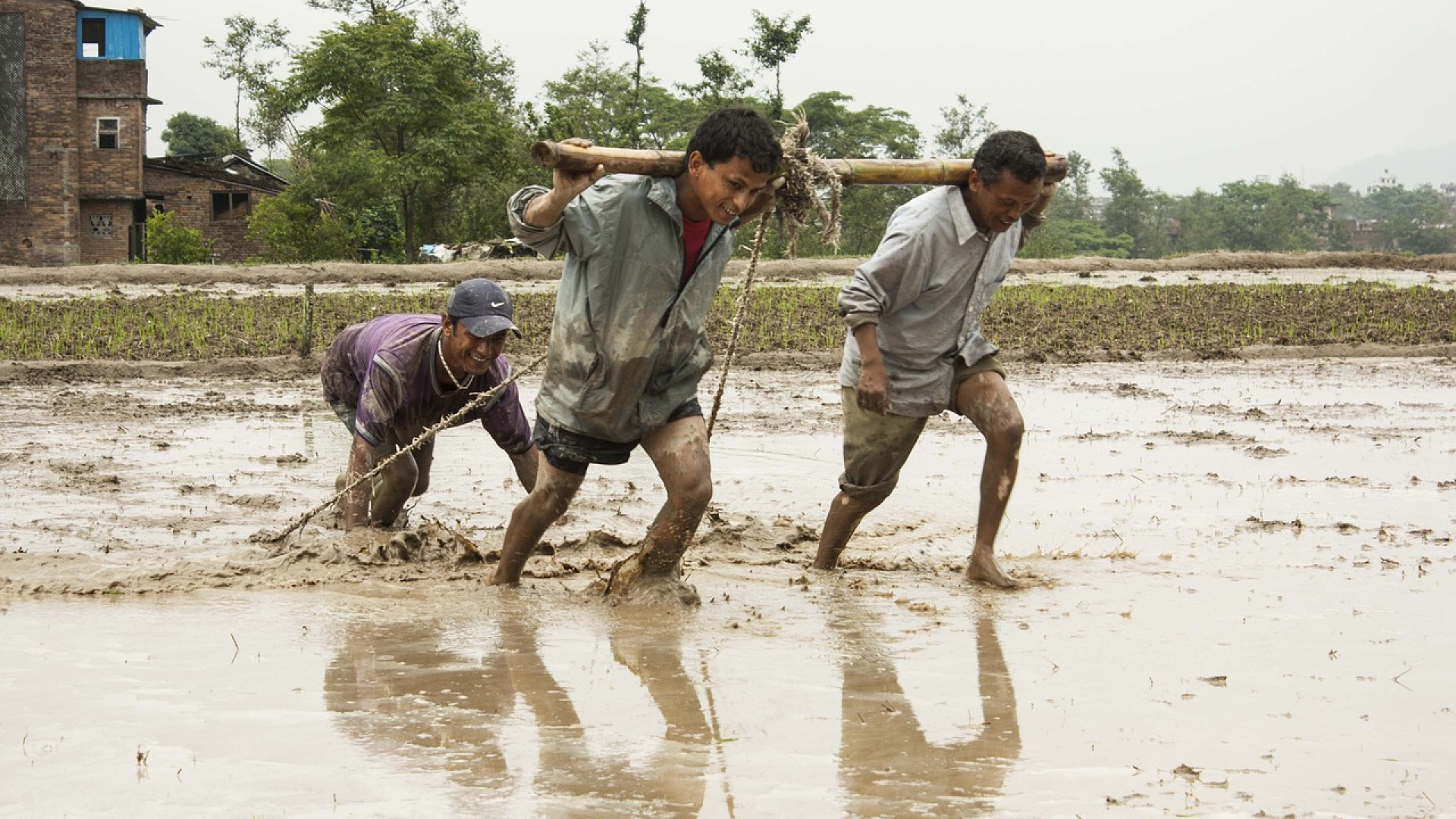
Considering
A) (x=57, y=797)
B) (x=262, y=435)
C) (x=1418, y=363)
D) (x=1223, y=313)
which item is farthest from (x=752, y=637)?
(x=1223, y=313)

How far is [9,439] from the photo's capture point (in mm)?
7836

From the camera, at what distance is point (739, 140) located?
370 centimetres

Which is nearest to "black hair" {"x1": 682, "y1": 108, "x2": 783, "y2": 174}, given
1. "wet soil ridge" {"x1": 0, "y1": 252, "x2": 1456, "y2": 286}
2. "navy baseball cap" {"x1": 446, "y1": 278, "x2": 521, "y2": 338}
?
"navy baseball cap" {"x1": 446, "y1": 278, "x2": 521, "y2": 338}

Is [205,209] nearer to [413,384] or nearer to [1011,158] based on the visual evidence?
[413,384]

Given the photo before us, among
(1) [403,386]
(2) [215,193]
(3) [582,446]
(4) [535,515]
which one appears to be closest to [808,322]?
(1) [403,386]

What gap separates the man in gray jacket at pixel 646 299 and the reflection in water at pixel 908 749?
2.65ft

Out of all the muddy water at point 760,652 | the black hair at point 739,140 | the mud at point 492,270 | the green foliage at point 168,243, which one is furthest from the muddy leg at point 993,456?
the green foliage at point 168,243

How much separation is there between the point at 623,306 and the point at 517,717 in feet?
3.96

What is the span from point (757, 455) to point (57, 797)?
5.36 metres

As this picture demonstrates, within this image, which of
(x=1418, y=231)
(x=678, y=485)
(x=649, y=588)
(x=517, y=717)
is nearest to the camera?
(x=517, y=717)

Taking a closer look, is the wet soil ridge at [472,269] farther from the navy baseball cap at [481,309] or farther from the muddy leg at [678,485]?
the muddy leg at [678,485]

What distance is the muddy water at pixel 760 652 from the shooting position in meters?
2.72

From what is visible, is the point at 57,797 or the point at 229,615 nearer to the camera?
the point at 57,797

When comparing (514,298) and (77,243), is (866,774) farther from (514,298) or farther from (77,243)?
(77,243)
